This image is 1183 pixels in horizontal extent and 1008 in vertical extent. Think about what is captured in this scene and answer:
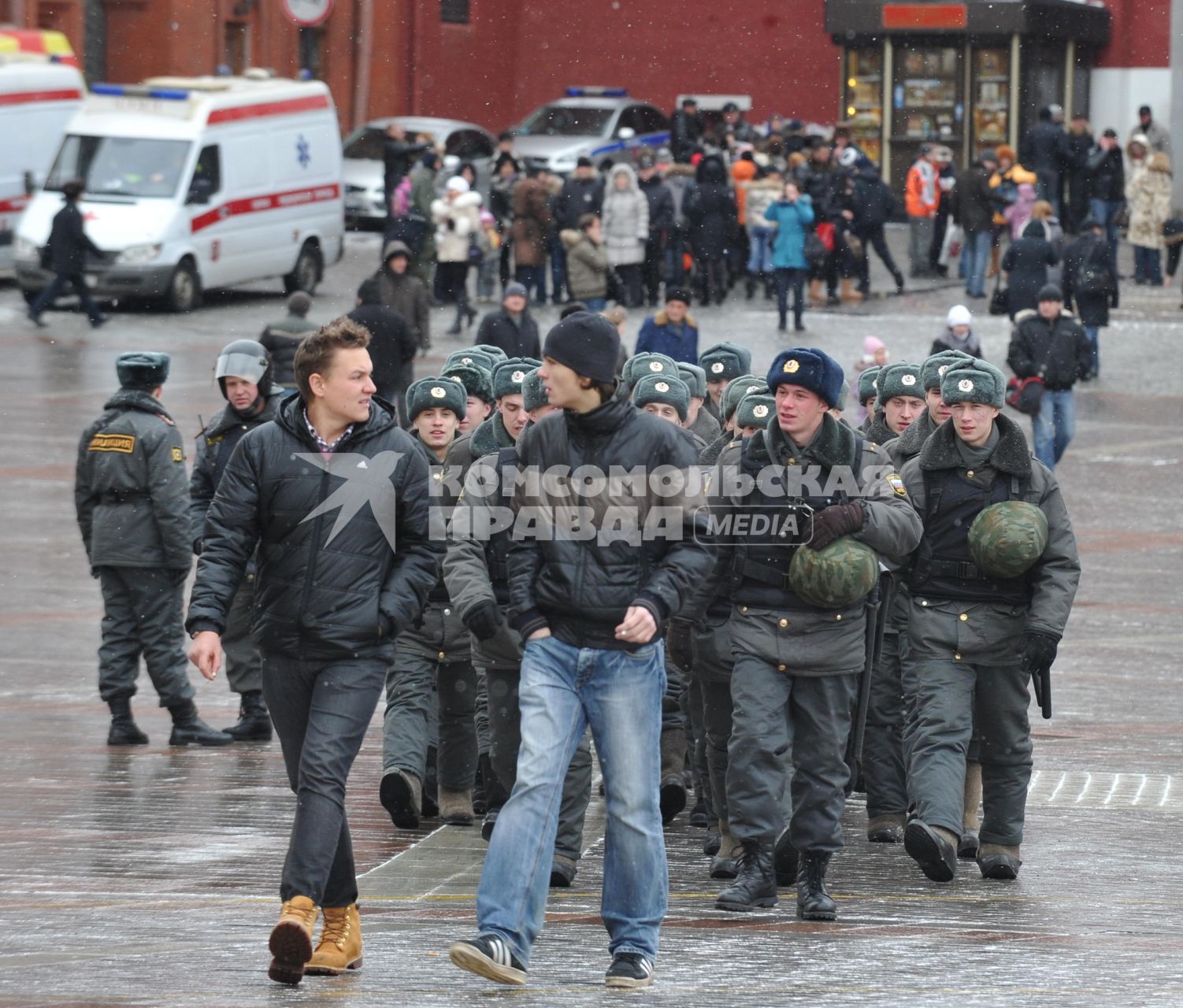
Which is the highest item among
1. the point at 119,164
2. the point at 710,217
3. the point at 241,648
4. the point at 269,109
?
the point at 269,109

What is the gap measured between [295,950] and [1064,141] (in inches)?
1146

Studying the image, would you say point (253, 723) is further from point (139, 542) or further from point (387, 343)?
point (387, 343)

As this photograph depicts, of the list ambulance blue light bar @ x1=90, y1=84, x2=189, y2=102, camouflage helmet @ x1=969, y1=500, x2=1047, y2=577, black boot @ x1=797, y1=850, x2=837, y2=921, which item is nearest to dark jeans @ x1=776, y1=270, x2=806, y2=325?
ambulance blue light bar @ x1=90, y1=84, x2=189, y2=102

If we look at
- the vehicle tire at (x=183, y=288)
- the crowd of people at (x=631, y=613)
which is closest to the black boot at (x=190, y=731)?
the crowd of people at (x=631, y=613)

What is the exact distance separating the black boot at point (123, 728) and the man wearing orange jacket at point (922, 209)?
21.3 m

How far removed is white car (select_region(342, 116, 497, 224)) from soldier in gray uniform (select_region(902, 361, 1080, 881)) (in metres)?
26.1

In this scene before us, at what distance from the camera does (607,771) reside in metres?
6.16

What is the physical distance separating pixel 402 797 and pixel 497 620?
218cm

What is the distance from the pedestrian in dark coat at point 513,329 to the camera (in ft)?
55.9

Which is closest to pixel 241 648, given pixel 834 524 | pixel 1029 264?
pixel 834 524

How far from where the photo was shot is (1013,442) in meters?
7.74

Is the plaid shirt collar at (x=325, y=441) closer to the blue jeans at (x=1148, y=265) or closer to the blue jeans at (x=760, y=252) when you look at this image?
the blue jeans at (x=760, y=252)

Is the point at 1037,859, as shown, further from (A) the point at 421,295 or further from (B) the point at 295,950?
(A) the point at 421,295

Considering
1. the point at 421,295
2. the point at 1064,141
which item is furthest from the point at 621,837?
the point at 1064,141
